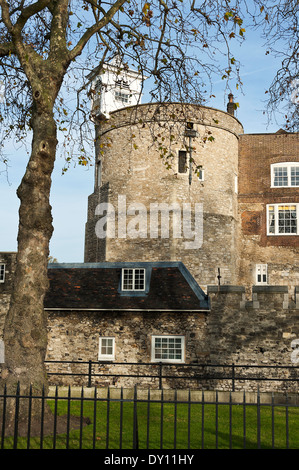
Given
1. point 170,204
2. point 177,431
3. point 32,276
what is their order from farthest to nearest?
point 170,204, point 32,276, point 177,431

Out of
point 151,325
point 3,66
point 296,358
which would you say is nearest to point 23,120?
point 3,66

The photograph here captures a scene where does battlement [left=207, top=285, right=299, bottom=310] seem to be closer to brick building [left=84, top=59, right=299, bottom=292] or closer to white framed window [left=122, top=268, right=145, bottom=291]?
white framed window [left=122, top=268, right=145, bottom=291]

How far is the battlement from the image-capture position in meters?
18.4

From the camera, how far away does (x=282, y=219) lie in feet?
113

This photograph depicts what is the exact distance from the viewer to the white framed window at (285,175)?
3481 centimetres

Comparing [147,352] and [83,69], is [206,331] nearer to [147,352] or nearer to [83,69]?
[147,352]

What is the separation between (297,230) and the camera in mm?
34031

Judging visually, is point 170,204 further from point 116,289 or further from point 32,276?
point 32,276

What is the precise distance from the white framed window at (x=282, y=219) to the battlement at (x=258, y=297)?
636 inches

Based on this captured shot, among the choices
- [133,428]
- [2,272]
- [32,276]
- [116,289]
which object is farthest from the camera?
[2,272]

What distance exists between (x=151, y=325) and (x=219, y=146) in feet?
57.0

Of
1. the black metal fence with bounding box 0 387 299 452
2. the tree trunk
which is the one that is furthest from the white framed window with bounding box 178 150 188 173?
the tree trunk

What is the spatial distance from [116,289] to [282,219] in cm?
1785

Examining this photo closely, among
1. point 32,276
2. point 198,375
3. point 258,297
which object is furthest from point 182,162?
point 32,276
